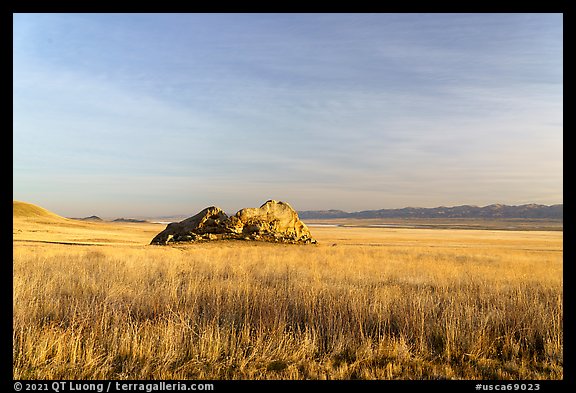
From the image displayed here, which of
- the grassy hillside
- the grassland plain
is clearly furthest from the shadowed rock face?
the grassy hillside

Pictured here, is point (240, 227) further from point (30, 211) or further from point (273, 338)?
point (30, 211)

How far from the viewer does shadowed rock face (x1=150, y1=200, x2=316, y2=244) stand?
30172mm

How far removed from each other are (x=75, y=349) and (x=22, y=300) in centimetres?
331

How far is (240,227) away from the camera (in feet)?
100

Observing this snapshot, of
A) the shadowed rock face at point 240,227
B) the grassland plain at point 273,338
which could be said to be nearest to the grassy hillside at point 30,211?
the shadowed rock face at point 240,227

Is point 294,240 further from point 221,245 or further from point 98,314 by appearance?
point 98,314

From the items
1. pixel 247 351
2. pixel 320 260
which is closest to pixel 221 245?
pixel 320 260

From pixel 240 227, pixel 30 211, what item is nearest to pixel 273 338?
pixel 240 227

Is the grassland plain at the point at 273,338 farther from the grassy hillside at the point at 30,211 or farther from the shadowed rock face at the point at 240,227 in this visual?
the grassy hillside at the point at 30,211

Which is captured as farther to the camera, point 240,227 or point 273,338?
point 240,227

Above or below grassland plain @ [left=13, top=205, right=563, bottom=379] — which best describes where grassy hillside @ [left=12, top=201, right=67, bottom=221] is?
above

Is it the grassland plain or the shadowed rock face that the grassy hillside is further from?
the grassland plain

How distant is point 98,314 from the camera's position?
7.21 metres

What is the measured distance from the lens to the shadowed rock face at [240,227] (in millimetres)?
30172
